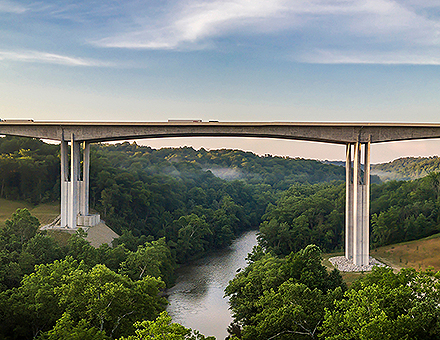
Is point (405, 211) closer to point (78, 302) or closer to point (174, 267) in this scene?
point (174, 267)

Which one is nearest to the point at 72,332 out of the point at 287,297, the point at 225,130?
the point at 287,297

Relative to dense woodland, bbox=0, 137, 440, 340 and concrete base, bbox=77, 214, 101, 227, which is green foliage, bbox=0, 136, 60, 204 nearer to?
dense woodland, bbox=0, 137, 440, 340

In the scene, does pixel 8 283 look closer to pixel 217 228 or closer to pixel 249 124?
pixel 249 124

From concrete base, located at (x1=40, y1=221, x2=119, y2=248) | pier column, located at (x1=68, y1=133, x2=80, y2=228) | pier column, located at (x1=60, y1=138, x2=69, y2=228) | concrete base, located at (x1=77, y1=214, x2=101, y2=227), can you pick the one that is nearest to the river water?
concrete base, located at (x1=40, y1=221, x2=119, y2=248)

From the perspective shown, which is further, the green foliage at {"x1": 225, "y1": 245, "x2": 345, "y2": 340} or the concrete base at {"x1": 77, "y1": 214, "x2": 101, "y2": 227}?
the concrete base at {"x1": 77, "y1": 214, "x2": 101, "y2": 227}

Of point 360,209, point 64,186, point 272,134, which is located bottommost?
point 360,209

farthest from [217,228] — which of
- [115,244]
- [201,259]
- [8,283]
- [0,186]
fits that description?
[8,283]

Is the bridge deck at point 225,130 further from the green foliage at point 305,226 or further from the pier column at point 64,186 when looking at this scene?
the green foliage at point 305,226
